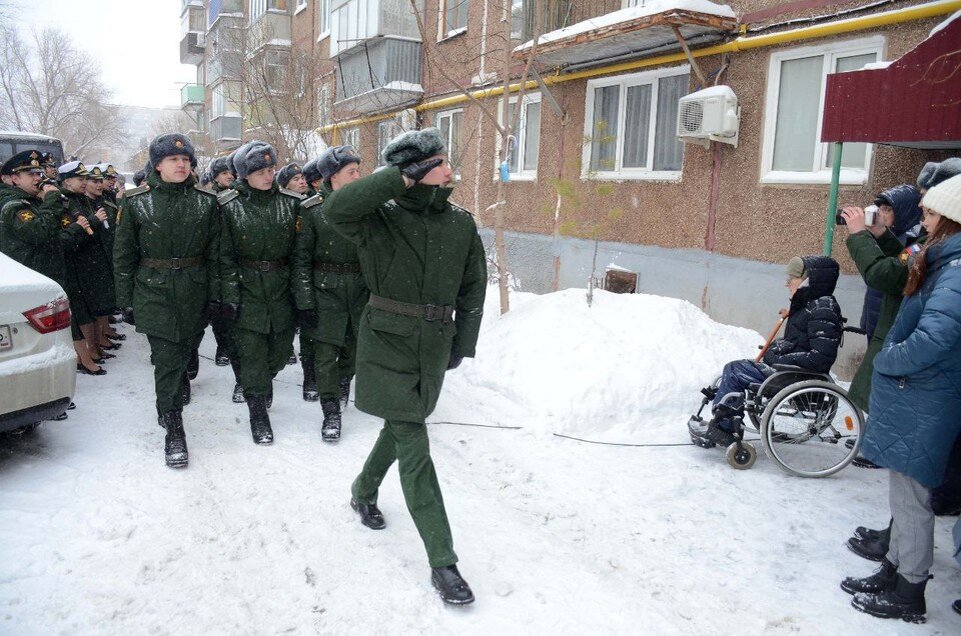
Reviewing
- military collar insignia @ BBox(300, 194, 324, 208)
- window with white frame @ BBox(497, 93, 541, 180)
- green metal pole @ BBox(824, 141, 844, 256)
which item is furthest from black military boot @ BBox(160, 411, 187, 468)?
window with white frame @ BBox(497, 93, 541, 180)

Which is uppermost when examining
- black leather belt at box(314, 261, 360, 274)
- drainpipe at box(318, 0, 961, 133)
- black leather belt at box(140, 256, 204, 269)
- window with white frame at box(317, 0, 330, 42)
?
window with white frame at box(317, 0, 330, 42)

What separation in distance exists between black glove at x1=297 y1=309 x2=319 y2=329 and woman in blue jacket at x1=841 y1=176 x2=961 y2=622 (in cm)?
361

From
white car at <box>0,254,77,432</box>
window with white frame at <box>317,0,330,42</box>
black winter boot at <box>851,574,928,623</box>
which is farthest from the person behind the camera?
window with white frame at <box>317,0,330,42</box>

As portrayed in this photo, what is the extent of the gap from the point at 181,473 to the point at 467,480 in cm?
174

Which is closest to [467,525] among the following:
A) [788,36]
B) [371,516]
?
[371,516]

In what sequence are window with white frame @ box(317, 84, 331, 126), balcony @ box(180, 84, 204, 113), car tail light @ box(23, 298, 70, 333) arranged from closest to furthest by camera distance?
car tail light @ box(23, 298, 70, 333)
window with white frame @ box(317, 84, 331, 126)
balcony @ box(180, 84, 204, 113)

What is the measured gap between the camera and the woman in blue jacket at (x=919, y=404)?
303cm

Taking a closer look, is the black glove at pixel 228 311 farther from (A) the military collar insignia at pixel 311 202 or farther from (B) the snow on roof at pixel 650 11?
(B) the snow on roof at pixel 650 11

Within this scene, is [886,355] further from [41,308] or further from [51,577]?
[41,308]

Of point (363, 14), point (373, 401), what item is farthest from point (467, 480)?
point (363, 14)

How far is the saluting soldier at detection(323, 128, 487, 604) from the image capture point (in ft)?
10.3

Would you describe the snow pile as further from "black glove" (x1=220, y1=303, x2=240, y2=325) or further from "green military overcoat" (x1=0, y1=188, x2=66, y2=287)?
"green military overcoat" (x1=0, y1=188, x2=66, y2=287)

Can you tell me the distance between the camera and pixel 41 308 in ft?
14.6

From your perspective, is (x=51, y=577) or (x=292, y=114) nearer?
(x=51, y=577)
